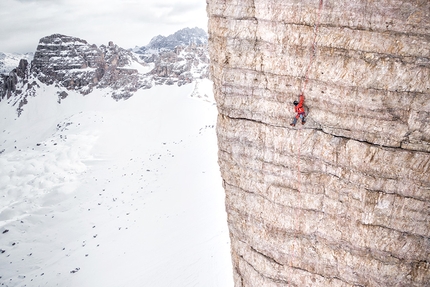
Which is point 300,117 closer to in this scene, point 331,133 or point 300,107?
point 300,107

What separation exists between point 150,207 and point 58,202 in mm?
13672

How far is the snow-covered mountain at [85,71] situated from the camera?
7512 centimetres

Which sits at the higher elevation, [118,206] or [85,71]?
[85,71]

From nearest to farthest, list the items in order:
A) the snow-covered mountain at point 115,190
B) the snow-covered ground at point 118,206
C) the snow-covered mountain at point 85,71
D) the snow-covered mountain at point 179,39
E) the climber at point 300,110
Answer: the climber at point 300,110 → the snow-covered ground at point 118,206 → the snow-covered mountain at point 115,190 → the snow-covered mountain at point 85,71 → the snow-covered mountain at point 179,39

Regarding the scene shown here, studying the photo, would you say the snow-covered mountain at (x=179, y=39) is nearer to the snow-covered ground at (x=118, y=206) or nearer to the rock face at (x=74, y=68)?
the rock face at (x=74, y=68)

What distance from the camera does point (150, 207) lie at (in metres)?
26.7

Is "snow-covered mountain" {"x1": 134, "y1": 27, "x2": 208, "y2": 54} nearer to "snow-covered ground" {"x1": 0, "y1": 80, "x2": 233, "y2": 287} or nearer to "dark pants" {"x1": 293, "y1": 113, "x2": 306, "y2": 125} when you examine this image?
"snow-covered ground" {"x1": 0, "y1": 80, "x2": 233, "y2": 287}

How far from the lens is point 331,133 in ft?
18.8

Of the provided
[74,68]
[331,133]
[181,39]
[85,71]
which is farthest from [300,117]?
[181,39]

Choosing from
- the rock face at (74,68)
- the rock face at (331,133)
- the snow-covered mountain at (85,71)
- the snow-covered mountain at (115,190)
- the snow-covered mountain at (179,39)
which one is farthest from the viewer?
the snow-covered mountain at (179,39)

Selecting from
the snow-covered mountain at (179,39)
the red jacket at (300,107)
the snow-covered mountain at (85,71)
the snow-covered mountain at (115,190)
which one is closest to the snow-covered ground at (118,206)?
the snow-covered mountain at (115,190)

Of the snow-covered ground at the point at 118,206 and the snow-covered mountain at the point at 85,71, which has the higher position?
the snow-covered mountain at the point at 85,71

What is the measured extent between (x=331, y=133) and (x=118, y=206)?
89.6 ft

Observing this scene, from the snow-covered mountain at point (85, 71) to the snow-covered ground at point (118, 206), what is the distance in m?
20.8
